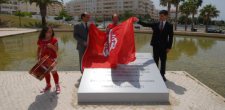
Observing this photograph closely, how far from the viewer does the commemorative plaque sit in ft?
9.80

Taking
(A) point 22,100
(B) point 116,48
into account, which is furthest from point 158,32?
(A) point 22,100

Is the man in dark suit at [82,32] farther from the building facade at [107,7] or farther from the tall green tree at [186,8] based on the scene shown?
the building facade at [107,7]

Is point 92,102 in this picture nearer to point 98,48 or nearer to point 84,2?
point 98,48

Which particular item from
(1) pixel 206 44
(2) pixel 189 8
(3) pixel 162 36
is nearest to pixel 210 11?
(2) pixel 189 8

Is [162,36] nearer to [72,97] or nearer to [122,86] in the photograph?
[122,86]

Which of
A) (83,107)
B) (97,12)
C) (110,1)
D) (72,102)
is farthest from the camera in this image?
(97,12)

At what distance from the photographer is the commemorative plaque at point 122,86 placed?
2988 millimetres

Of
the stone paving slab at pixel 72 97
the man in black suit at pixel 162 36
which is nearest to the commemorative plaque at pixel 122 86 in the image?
the stone paving slab at pixel 72 97

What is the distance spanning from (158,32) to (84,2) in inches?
4011

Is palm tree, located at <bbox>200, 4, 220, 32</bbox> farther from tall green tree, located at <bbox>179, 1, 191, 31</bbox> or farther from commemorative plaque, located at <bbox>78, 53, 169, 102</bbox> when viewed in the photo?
commemorative plaque, located at <bbox>78, 53, 169, 102</bbox>

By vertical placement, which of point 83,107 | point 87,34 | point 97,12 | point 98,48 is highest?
point 97,12

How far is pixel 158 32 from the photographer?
402 centimetres

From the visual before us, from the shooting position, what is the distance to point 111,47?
334 centimetres

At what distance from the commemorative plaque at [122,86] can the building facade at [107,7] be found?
72.8 metres
